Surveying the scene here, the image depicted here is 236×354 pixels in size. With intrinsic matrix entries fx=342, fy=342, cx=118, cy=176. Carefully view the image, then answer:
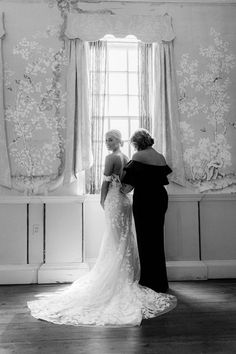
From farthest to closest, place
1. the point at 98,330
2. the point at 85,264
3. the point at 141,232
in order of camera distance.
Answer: the point at 85,264
the point at 141,232
the point at 98,330

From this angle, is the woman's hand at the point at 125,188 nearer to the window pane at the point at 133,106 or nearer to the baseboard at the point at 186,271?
the baseboard at the point at 186,271

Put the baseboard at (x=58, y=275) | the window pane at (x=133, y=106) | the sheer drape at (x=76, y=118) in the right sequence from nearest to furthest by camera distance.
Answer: the baseboard at (x=58, y=275), the sheer drape at (x=76, y=118), the window pane at (x=133, y=106)

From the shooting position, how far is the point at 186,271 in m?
4.20

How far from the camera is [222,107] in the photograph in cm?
450

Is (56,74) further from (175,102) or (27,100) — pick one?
(175,102)

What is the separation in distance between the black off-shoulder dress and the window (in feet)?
3.57

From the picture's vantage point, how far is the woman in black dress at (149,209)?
3482 millimetres

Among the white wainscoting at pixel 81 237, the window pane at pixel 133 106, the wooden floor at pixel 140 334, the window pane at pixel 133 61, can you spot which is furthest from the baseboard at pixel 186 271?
the window pane at pixel 133 61

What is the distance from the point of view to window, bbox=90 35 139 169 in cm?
451

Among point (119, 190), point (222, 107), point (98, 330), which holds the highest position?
point (222, 107)

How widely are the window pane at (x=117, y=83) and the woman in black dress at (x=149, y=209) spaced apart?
3.84 feet

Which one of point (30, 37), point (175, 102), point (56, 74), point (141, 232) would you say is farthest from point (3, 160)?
point (175, 102)

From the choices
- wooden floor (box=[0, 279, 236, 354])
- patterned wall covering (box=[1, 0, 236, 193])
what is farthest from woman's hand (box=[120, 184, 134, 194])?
wooden floor (box=[0, 279, 236, 354])

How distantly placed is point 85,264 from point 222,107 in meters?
2.68
